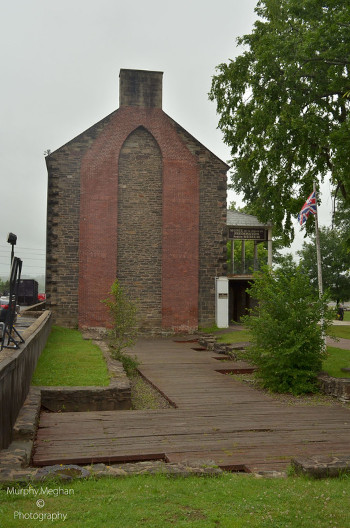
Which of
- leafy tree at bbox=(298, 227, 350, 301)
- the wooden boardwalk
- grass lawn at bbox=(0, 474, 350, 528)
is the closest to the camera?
grass lawn at bbox=(0, 474, 350, 528)

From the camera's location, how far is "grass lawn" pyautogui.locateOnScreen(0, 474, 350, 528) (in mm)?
4250

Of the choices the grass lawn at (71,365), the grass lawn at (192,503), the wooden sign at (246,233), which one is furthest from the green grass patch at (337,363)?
the wooden sign at (246,233)

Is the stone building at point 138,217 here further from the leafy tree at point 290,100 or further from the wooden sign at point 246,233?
the leafy tree at point 290,100

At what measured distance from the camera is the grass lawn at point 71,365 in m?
10.7

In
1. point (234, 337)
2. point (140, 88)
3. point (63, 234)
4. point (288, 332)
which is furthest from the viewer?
point (140, 88)

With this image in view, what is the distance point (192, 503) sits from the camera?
4699mm

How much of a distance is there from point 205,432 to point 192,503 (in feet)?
10.3

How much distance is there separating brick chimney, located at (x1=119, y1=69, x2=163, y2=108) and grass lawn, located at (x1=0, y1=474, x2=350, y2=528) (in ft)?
73.9

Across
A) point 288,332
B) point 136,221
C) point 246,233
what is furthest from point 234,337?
point 288,332

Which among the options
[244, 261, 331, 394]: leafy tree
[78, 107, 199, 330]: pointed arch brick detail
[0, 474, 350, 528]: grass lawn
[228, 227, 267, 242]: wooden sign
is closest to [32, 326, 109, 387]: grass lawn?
[244, 261, 331, 394]: leafy tree

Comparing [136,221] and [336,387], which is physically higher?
[136,221]

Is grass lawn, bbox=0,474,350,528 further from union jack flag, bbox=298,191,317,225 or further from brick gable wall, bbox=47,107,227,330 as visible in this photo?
brick gable wall, bbox=47,107,227,330

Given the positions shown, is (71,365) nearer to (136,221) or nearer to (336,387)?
(336,387)

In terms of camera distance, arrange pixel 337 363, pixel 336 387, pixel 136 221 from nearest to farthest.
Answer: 1. pixel 336 387
2. pixel 337 363
3. pixel 136 221
